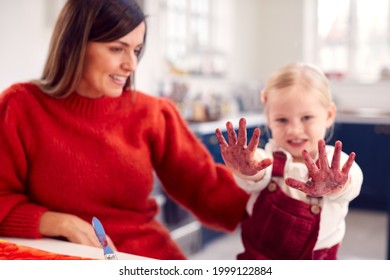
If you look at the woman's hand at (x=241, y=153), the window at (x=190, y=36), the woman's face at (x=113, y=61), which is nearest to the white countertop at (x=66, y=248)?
the woman's hand at (x=241, y=153)

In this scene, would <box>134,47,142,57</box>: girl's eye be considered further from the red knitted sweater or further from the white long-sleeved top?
the white long-sleeved top

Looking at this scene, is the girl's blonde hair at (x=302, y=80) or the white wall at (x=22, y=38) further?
the white wall at (x=22, y=38)

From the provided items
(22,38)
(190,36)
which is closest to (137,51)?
(22,38)

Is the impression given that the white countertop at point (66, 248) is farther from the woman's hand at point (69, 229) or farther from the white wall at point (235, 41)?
the white wall at point (235, 41)

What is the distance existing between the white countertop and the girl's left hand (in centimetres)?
23

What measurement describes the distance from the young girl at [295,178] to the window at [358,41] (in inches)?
77.7

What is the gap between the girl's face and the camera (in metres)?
0.77

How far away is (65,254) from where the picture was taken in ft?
2.29

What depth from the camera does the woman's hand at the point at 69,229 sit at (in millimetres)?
832

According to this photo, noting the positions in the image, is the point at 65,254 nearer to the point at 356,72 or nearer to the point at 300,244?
the point at 300,244

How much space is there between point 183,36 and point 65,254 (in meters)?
2.40

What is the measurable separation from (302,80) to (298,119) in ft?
0.21

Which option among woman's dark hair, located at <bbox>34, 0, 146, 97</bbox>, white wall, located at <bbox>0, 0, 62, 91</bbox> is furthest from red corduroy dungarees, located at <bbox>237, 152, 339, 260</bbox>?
white wall, located at <bbox>0, 0, 62, 91</bbox>

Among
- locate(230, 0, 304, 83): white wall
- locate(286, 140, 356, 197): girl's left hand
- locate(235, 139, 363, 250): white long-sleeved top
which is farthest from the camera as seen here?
locate(230, 0, 304, 83): white wall
